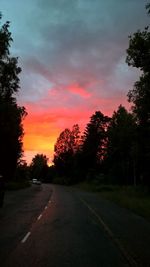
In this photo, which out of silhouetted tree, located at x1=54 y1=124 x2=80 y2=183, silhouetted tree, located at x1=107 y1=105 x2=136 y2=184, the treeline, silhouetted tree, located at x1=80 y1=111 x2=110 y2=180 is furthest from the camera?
silhouetted tree, located at x1=54 y1=124 x2=80 y2=183

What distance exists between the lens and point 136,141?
5922 centimetres

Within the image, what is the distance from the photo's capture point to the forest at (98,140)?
3901 cm

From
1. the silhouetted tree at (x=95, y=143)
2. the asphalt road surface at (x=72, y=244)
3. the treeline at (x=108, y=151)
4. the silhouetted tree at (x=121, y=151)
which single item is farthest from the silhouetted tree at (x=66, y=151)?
the asphalt road surface at (x=72, y=244)

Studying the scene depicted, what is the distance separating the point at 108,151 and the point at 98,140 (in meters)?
14.5

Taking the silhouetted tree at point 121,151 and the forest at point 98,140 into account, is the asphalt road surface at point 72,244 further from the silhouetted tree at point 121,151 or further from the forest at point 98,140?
the silhouetted tree at point 121,151

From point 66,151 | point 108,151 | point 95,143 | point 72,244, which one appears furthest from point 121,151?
point 72,244

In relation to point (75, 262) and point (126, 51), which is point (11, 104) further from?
point (75, 262)

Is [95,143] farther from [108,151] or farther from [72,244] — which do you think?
[72,244]

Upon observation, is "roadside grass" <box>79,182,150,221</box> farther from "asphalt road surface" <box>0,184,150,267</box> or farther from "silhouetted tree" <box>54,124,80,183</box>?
"silhouetted tree" <box>54,124,80,183</box>

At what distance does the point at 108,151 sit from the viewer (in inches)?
4902

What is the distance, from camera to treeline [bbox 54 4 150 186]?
63.3 m

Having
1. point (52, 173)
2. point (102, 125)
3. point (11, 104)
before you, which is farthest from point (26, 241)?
point (52, 173)

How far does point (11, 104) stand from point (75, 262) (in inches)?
1524

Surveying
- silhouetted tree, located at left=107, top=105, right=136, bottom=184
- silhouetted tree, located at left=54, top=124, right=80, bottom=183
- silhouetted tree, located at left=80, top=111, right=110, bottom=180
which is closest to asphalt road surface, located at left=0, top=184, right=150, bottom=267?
silhouetted tree, located at left=107, top=105, right=136, bottom=184
